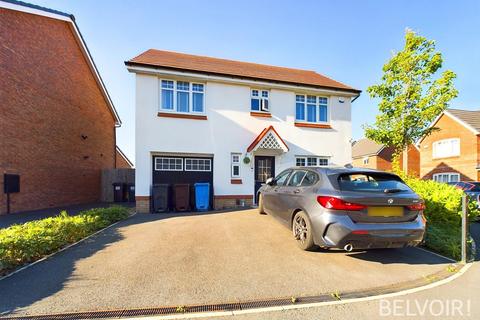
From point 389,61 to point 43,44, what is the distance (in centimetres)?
1556

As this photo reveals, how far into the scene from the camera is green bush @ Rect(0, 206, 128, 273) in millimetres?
4004

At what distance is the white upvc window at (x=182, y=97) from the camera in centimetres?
1007

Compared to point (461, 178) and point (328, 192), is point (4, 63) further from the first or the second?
point (461, 178)

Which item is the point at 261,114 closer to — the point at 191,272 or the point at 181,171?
the point at 181,171

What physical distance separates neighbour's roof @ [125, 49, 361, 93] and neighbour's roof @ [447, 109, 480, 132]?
589 inches

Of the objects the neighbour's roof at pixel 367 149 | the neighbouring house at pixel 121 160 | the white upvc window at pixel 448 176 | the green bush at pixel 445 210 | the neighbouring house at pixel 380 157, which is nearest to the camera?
the green bush at pixel 445 210

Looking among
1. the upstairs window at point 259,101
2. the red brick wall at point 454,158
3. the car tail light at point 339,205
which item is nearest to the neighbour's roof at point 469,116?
the red brick wall at point 454,158

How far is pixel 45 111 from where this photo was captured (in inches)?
446

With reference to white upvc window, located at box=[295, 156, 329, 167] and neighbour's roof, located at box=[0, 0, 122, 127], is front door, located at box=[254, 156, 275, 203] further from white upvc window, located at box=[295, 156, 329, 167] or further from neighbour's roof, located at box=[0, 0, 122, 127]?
neighbour's roof, located at box=[0, 0, 122, 127]

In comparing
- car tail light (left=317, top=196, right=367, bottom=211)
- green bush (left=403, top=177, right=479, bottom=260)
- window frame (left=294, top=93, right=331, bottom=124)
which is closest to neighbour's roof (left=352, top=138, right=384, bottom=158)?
window frame (left=294, top=93, right=331, bottom=124)

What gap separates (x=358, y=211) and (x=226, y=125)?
24.6ft

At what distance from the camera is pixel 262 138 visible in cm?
1030

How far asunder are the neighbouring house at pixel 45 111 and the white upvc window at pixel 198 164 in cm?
676

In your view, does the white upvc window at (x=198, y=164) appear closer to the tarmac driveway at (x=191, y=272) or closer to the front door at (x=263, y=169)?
the front door at (x=263, y=169)
